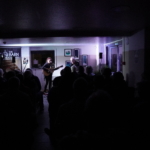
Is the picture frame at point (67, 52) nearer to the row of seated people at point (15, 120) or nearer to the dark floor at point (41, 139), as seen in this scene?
the dark floor at point (41, 139)

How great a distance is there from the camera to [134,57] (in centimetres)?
641

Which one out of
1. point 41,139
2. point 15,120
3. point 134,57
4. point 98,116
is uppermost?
point 134,57

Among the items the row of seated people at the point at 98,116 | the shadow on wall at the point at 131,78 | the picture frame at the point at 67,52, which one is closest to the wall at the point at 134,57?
the shadow on wall at the point at 131,78

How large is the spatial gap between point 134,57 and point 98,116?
534cm

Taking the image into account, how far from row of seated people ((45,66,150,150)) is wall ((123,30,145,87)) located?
229 centimetres

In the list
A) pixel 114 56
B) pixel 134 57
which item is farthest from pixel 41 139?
pixel 114 56

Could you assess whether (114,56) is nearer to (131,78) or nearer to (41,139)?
(131,78)

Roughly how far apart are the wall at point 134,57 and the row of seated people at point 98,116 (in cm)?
229

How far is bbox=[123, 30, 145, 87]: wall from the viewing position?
5845 millimetres

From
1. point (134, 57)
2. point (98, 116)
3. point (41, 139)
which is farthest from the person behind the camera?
point (134, 57)

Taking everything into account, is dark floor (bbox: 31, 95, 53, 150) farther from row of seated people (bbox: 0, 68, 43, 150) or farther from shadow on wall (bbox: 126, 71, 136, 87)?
shadow on wall (bbox: 126, 71, 136, 87)

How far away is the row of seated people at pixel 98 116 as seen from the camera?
1.31 metres

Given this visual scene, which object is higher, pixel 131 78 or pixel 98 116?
pixel 98 116

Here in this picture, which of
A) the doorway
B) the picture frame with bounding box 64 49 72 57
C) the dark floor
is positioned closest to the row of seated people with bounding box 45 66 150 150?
the dark floor
